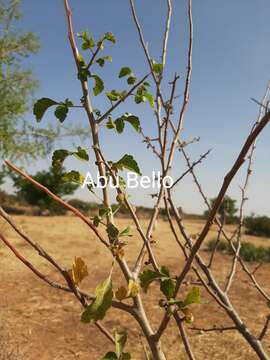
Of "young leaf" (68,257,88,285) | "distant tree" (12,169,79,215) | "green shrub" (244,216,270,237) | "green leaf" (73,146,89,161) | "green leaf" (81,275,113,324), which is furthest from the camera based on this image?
"distant tree" (12,169,79,215)

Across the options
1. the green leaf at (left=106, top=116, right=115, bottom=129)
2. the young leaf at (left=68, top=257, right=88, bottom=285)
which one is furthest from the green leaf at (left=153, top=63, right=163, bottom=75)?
the young leaf at (left=68, top=257, right=88, bottom=285)

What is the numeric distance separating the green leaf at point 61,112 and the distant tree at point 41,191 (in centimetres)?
1826

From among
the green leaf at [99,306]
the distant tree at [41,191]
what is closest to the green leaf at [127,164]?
the green leaf at [99,306]

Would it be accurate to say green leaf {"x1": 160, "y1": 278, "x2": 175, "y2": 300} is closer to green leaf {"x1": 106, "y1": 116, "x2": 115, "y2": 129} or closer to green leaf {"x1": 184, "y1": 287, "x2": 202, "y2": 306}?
green leaf {"x1": 184, "y1": 287, "x2": 202, "y2": 306}

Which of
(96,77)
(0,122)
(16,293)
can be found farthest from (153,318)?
(0,122)

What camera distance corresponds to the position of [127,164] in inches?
41.4

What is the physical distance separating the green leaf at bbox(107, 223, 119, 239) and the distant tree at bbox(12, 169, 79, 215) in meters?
18.5

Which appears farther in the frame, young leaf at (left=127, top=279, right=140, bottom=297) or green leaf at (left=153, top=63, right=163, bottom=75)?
green leaf at (left=153, top=63, right=163, bottom=75)

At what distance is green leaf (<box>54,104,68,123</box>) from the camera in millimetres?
1049

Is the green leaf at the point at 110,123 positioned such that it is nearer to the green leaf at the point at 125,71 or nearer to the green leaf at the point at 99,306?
the green leaf at the point at 125,71

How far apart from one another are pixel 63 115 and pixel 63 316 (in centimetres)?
510

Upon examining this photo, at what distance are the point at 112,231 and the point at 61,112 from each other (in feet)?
1.25

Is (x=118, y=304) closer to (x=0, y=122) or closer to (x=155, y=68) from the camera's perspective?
(x=155, y=68)

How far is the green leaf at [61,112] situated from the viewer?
1049 mm
